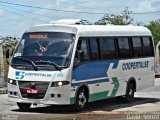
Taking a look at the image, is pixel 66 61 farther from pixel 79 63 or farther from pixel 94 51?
pixel 94 51

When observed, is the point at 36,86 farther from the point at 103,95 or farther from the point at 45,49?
the point at 103,95

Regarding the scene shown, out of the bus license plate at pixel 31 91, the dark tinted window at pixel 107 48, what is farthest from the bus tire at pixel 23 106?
the dark tinted window at pixel 107 48

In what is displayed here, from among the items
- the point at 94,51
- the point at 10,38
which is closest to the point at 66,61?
the point at 94,51

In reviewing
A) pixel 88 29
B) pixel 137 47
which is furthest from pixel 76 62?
pixel 137 47

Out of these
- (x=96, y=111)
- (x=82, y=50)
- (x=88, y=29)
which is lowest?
(x=96, y=111)

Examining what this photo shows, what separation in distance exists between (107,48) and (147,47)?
339 centimetres

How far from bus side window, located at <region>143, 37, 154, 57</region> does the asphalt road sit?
1.85 meters

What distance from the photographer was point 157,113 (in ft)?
53.2

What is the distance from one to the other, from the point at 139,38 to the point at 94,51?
3.82 metres

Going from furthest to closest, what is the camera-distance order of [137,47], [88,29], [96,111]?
[137,47], [88,29], [96,111]

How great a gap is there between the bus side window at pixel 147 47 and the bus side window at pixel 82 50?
449 cm

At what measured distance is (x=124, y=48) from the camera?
19578 mm

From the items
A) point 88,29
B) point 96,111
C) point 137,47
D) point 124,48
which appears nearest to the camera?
point 96,111

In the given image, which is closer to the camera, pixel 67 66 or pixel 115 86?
pixel 67 66
